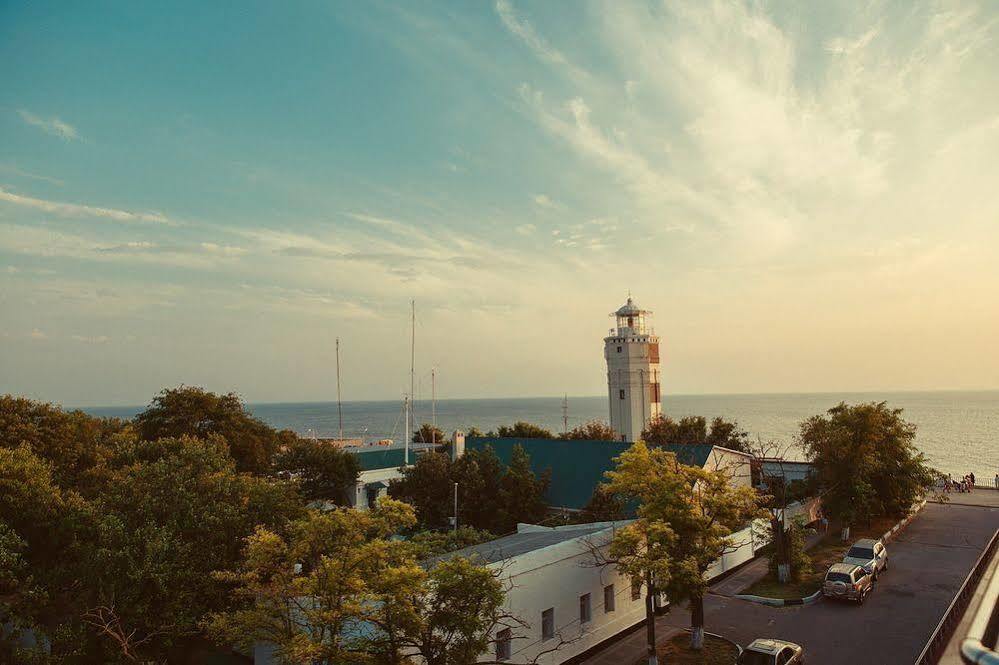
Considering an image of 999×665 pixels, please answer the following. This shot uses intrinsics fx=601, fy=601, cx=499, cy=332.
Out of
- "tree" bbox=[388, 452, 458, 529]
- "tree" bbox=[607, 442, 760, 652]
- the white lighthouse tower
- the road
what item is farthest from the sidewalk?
the white lighthouse tower

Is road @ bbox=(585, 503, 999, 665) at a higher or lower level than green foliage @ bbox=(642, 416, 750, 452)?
lower

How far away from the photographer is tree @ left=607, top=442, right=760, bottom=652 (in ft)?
63.4

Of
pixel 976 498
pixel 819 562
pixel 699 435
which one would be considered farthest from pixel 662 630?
pixel 976 498

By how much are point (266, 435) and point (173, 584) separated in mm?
28271

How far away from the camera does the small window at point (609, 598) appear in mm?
23094

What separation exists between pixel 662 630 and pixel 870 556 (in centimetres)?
1145

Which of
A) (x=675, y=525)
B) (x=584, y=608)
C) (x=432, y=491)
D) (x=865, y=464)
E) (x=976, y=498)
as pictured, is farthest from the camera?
(x=976, y=498)

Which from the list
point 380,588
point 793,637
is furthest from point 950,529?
point 380,588

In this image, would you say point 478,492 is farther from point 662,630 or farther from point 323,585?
point 323,585

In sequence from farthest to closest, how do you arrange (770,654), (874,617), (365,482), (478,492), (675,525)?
1. (365,482)
2. (478,492)
3. (874,617)
4. (675,525)
5. (770,654)

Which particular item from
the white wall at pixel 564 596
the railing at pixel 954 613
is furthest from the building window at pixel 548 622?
the railing at pixel 954 613

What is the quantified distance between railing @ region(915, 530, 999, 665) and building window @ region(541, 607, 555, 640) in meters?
10.4

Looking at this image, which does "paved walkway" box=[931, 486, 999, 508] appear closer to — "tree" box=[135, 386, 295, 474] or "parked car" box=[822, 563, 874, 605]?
"parked car" box=[822, 563, 874, 605]

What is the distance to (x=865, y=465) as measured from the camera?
33125 mm
